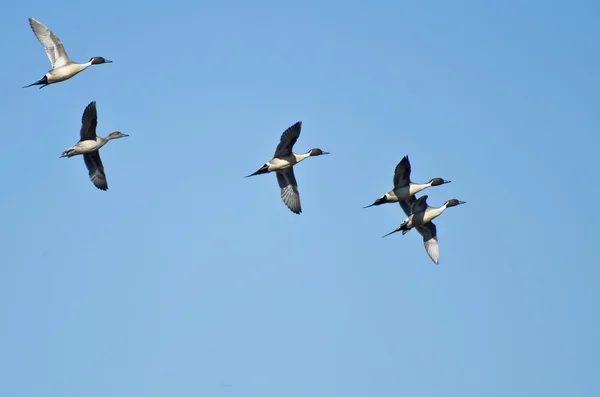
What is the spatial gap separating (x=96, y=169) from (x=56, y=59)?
4.50m

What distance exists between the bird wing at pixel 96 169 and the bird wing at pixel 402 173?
9.88m

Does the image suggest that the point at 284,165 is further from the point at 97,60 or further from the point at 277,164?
the point at 97,60

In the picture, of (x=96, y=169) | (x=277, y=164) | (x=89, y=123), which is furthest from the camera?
(x=96, y=169)

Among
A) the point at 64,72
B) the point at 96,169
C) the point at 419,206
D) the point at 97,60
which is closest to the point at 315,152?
the point at 419,206

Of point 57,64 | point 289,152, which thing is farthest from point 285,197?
→ point 57,64

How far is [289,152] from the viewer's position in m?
54.0

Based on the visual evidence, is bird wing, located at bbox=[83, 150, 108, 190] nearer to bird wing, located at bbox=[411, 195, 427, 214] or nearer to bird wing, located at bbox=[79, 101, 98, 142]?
bird wing, located at bbox=[79, 101, 98, 142]

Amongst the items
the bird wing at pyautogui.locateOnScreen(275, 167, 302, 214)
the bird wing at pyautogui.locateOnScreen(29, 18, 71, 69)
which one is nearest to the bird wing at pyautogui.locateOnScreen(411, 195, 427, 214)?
the bird wing at pyautogui.locateOnScreen(275, 167, 302, 214)

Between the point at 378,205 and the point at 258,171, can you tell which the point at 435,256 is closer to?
the point at 378,205

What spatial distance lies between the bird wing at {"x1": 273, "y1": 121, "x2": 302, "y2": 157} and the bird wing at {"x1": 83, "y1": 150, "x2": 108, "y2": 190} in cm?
598

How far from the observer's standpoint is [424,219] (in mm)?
53469

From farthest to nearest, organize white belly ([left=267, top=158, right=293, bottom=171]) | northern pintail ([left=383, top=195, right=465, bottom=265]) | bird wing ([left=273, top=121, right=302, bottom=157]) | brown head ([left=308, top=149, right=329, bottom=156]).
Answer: brown head ([left=308, top=149, right=329, bottom=156]), white belly ([left=267, top=158, right=293, bottom=171]), northern pintail ([left=383, top=195, right=465, bottom=265]), bird wing ([left=273, top=121, right=302, bottom=157])

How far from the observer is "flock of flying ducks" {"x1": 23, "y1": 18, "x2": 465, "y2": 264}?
51781mm

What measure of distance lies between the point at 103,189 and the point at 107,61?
15.2 feet
